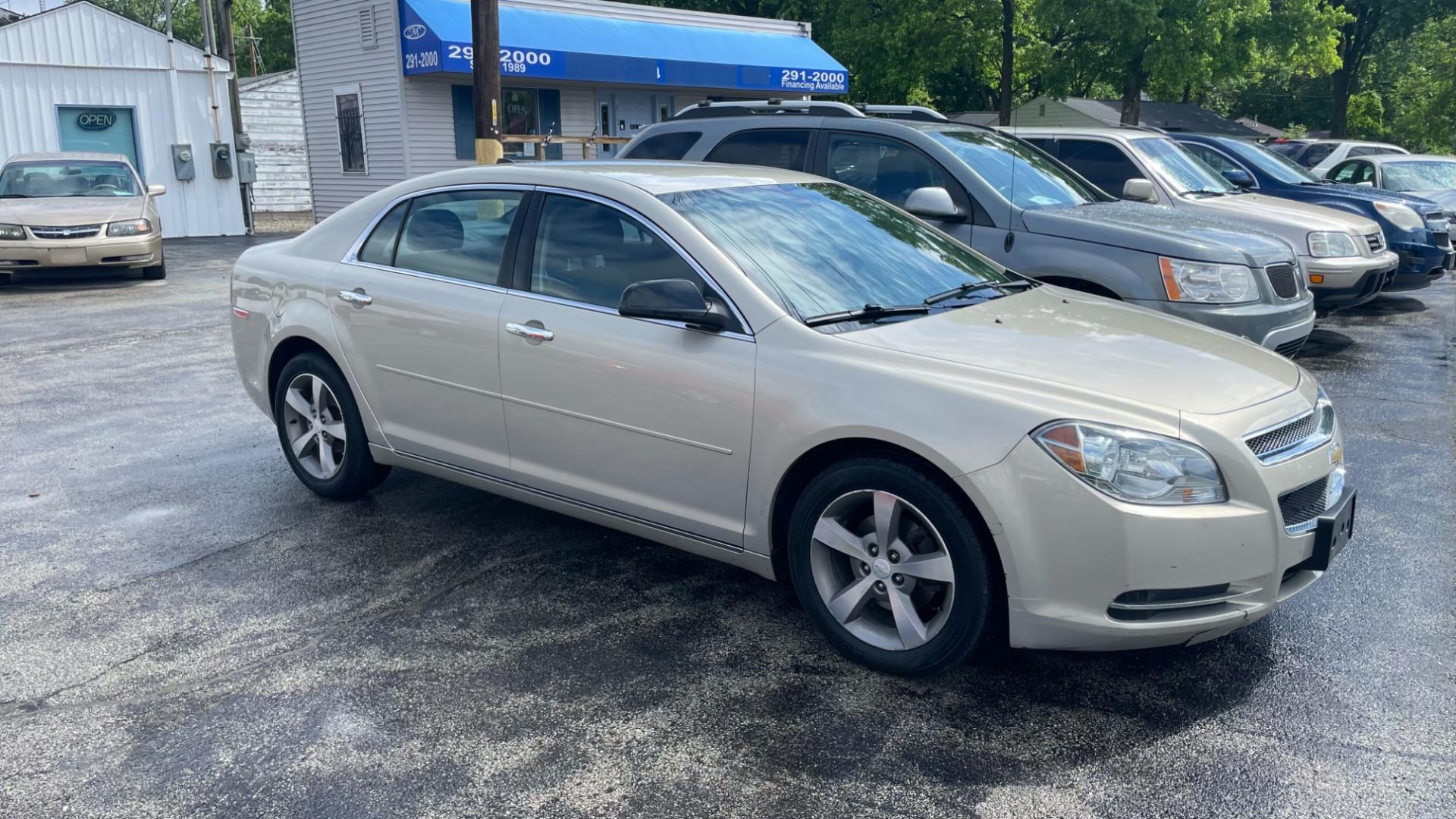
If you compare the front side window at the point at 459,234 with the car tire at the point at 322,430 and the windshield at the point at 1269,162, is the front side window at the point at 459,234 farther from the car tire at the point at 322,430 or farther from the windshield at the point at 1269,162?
the windshield at the point at 1269,162

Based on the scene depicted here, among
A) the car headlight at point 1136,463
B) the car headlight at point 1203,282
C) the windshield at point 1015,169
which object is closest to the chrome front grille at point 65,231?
the windshield at point 1015,169

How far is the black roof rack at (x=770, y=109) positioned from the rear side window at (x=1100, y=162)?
9.16 ft

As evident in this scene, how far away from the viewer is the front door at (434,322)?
4.60 metres

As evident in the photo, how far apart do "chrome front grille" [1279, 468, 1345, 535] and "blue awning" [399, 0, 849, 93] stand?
1756cm

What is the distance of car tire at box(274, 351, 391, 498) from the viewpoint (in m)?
5.24

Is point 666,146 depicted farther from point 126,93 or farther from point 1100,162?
point 126,93

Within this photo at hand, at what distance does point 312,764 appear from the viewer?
10.4 feet

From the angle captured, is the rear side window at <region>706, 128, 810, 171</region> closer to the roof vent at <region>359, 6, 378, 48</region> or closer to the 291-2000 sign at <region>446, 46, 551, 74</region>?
the 291-2000 sign at <region>446, 46, 551, 74</region>

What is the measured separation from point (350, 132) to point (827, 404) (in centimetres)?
2102

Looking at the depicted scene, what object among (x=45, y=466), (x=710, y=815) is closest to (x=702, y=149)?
(x=45, y=466)

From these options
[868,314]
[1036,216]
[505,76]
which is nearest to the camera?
[868,314]

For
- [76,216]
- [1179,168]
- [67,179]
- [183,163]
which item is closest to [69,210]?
[76,216]

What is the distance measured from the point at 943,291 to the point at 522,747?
7.61ft

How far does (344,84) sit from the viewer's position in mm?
22000
